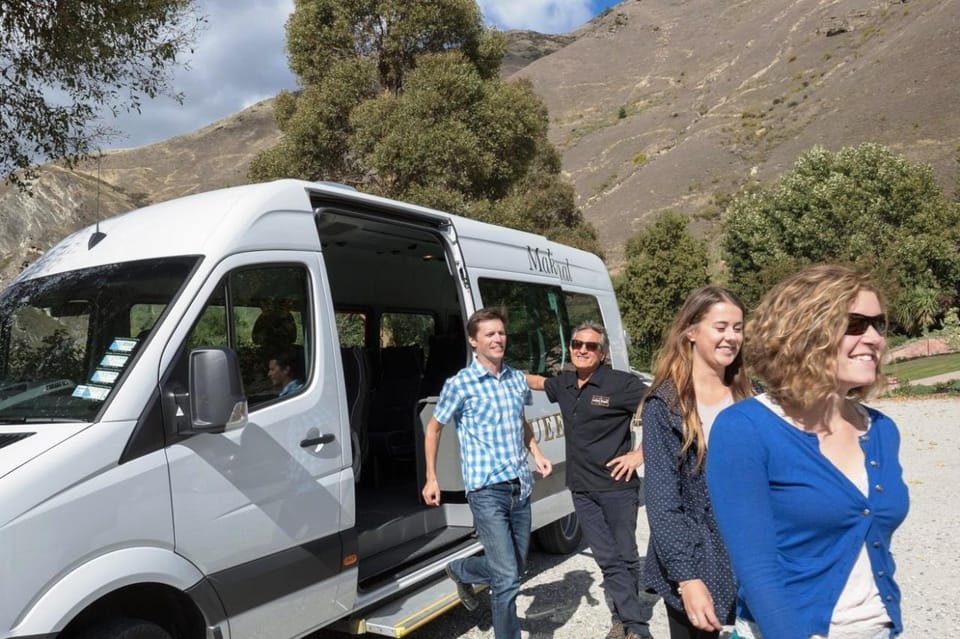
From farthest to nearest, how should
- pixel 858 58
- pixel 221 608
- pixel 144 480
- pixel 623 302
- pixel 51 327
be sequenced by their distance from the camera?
pixel 858 58
pixel 623 302
pixel 51 327
pixel 221 608
pixel 144 480

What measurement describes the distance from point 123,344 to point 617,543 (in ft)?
9.56

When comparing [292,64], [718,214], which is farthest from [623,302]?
[718,214]

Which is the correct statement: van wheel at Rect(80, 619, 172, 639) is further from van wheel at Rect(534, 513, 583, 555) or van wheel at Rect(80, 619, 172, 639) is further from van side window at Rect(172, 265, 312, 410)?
van wheel at Rect(534, 513, 583, 555)

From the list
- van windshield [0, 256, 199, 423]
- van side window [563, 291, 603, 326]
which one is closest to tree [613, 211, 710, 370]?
van side window [563, 291, 603, 326]

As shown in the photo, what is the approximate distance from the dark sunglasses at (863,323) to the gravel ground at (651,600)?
146 inches

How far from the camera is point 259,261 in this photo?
3.70 metres

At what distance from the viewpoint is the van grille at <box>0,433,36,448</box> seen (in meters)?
2.75

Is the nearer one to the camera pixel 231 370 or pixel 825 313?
pixel 825 313

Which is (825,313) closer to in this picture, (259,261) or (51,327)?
(259,261)

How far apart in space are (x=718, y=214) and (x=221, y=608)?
62.9m

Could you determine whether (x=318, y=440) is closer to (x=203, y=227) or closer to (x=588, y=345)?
(x=203, y=227)

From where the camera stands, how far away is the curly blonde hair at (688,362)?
2.87 metres

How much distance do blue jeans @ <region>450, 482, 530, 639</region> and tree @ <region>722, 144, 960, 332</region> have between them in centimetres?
3509

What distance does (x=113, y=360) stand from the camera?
10.2 feet
